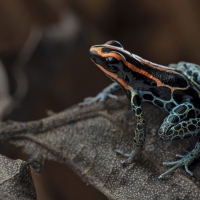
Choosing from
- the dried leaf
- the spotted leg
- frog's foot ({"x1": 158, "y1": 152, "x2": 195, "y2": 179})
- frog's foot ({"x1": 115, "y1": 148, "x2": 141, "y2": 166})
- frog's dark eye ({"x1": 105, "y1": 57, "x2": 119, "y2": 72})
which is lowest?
the dried leaf

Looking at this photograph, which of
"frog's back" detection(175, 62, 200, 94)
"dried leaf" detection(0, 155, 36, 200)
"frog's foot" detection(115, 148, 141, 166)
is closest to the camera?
"dried leaf" detection(0, 155, 36, 200)

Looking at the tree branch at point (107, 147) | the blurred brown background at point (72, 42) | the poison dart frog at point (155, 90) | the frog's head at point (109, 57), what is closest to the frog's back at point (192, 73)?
the poison dart frog at point (155, 90)

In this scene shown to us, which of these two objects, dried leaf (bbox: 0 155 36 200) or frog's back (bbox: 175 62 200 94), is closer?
dried leaf (bbox: 0 155 36 200)

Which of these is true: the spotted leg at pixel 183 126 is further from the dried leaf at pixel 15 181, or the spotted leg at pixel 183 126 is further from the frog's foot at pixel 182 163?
the dried leaf at pixel 15 181

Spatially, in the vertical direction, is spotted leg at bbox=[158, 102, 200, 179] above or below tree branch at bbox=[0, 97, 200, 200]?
above

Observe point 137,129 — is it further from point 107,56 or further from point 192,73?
point 192,73

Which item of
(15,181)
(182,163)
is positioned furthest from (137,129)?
(15,181)

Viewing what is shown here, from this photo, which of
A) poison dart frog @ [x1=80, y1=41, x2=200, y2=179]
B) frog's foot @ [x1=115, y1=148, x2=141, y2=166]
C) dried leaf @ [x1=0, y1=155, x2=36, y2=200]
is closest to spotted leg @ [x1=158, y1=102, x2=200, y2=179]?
poison dart frog @ [x1=80, y1=41, x2=200, y2=179]

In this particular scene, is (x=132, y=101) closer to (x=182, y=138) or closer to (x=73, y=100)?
(x=182, y=138)

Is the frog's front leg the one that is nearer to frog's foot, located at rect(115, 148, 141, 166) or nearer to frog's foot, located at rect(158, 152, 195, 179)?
frog's foot, located at rect(115, 148, 141, 166)
